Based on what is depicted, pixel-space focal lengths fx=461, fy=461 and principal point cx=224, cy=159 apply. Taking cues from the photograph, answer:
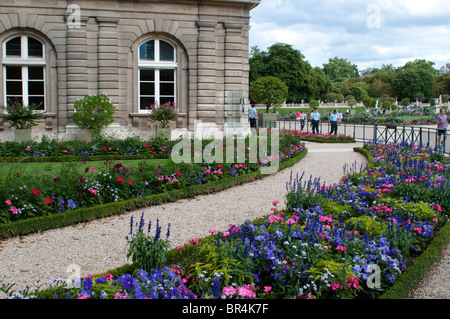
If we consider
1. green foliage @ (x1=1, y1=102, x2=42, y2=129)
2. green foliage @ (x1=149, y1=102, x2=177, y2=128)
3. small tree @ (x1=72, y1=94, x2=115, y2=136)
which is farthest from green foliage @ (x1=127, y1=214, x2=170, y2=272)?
green foliage @ (x1=149, y1=102, x2=177, y2=128)

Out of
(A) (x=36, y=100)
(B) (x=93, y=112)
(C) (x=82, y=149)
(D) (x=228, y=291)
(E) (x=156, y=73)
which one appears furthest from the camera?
(E) (x=156, y=73)

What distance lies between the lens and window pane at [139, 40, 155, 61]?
55.2ft

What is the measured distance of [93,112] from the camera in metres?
15.4

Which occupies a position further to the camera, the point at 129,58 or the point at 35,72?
the point at 129,58

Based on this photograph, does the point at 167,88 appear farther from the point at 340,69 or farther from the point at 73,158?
the point at 340,69

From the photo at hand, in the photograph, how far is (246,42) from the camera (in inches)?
680

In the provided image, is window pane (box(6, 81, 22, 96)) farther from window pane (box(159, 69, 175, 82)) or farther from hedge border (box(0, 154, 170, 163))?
window pane (box(159, 69, 175, 82))

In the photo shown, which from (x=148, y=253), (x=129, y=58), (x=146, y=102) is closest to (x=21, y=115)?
(x=129, y=58)

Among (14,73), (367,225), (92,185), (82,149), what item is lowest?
(367,225)

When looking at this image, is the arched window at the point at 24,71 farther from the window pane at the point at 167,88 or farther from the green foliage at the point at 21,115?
the window pane at the point at 167,88

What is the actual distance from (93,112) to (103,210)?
28.3ft

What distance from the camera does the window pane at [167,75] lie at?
56.1ft

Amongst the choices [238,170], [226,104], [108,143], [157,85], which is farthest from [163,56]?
[238,170]
